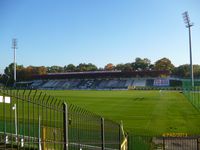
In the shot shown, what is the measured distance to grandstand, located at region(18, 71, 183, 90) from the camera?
119488 millimetres

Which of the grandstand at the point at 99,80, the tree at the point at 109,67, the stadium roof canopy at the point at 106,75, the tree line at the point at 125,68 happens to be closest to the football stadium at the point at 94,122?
the grandstand at the point at 99,80

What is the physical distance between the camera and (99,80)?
128750mm

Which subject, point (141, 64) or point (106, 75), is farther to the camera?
point (141, 64)

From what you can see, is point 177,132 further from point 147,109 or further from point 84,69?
point 84,69

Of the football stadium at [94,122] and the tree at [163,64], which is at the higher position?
the tree at [163,64]

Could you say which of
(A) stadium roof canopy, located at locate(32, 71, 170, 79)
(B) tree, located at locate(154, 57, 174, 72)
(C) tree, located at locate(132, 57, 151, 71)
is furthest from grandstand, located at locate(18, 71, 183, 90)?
(C) tree, located at locate(132, 57, 151, 71)

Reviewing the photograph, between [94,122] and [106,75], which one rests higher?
[106,75]

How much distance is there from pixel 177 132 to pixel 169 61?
114 metres

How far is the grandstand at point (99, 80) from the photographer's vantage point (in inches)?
4704

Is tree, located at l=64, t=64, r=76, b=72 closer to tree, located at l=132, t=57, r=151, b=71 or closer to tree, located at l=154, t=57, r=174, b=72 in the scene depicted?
tree, located at l=132, t=57, r=151, b=71

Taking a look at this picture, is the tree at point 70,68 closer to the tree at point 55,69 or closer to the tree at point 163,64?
the tree at point 55,69

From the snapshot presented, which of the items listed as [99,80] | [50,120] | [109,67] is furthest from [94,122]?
[109,67]

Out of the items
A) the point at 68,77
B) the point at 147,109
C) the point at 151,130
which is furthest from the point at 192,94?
the point at 68,77

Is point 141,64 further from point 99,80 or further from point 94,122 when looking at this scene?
point 94,122
